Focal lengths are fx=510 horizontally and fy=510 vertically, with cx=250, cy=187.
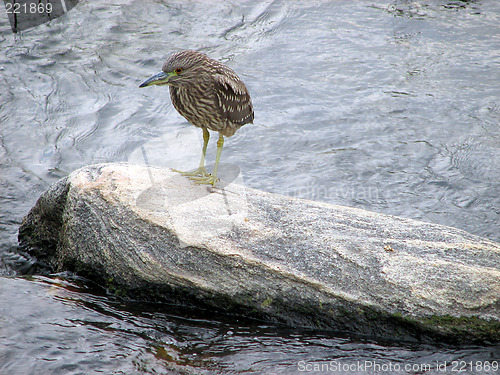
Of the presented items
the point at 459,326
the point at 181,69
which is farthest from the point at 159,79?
the point at 459,326

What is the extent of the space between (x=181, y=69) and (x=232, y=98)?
61cm

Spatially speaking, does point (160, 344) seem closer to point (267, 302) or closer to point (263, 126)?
point (267, 302)

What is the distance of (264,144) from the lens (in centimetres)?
767

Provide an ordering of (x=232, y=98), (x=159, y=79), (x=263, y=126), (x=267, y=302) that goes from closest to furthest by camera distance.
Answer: (x=267, y=302)
(x=159, y=79)
(x=232, y=98)
(x=263, y=126)

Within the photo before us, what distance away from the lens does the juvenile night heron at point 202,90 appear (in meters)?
4.83

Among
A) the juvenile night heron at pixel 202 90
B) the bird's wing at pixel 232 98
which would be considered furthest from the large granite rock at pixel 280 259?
the bird's wing at pixel 232 98

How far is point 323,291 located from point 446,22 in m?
8.74

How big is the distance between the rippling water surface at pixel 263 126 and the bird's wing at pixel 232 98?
1.59 meters

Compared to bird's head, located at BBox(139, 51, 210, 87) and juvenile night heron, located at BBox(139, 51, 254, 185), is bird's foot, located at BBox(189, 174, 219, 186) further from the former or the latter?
bird's head, located at BBox(139, 51, 210, 87)

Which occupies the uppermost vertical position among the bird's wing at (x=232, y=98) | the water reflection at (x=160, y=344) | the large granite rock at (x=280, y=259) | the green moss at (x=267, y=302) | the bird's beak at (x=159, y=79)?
the bird's beak at (x=159, y=79)

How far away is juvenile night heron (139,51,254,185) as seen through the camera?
483cm

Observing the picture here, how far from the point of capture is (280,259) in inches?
161

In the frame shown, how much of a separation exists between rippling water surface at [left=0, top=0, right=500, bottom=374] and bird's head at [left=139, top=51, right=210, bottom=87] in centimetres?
205

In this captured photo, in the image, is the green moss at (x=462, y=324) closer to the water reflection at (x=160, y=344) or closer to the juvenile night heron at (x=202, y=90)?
the water reflection at (x=160, y=344)
